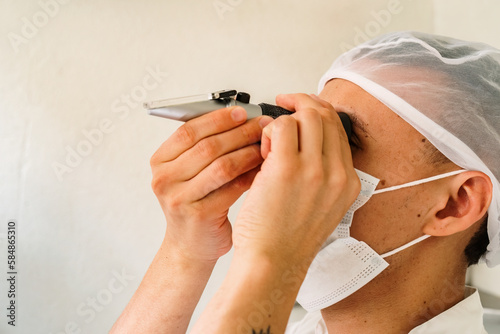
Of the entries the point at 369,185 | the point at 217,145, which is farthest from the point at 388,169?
the point at 217,145

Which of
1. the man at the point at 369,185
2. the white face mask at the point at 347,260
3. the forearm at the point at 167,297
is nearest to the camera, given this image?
the man at the point at 369,185

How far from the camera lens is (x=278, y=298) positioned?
2.52ft

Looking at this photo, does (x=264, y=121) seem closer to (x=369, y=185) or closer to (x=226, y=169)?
(x=226, y=169)

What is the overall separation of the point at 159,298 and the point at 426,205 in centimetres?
75

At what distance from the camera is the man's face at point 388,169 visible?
1042 millimetres

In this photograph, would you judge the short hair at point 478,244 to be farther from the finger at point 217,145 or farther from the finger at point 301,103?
the finger at point 217,145

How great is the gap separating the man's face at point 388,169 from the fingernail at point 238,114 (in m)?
0.29

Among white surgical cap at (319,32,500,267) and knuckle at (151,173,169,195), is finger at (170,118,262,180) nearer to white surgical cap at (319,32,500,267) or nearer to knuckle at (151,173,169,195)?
knuckle at (151,173,169,195)

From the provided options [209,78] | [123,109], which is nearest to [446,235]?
[209,78]

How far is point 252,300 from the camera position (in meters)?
0.74

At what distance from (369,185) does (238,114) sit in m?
0.36

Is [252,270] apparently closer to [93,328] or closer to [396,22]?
[93,328]

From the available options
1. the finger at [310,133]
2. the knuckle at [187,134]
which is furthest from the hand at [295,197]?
the knuckle at [187,134]

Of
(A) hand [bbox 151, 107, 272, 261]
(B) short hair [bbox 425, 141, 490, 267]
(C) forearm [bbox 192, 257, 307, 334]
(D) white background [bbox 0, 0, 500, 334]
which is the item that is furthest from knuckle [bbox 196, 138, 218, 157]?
(D) white background [bbox 0, 0, 500, 334]
